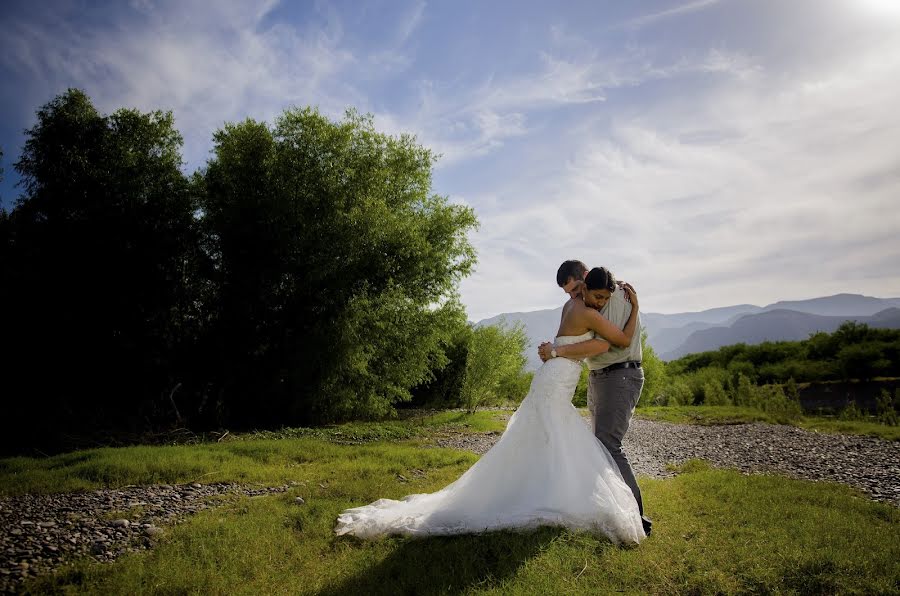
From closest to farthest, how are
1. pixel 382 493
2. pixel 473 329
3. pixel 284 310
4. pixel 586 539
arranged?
pixel 586 539 < pixel 382 493 < pixel 284 310 < pixel 473 329

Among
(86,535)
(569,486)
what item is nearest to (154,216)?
(86,535)

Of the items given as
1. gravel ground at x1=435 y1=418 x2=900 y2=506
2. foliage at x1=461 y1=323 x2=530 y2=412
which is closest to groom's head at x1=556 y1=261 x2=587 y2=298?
gravel ground at x1=435 y1=418 x2=900 y2=506

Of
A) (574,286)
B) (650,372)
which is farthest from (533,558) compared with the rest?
(650,372)

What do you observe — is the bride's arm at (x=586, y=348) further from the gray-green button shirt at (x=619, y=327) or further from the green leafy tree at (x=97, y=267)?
the green leafy tree at (x=97, y=267)

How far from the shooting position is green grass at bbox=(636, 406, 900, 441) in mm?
15470

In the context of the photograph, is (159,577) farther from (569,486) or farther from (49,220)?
(49,220)

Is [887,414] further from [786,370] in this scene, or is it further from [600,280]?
[600,280]

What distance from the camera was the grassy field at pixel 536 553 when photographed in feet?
12.9

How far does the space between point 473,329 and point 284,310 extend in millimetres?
13043

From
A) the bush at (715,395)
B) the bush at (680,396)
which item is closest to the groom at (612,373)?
the bush at (715,395)

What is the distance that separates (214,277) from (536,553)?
16062 millimetres

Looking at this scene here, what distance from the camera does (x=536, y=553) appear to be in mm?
4430

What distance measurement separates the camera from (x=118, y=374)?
15.2 meters

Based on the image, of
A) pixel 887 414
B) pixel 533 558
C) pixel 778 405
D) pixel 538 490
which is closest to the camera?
pixel 533 558
